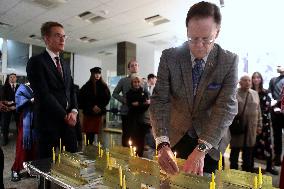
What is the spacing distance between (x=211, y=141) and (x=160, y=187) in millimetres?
317

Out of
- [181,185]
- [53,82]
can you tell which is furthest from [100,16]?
[181,185]

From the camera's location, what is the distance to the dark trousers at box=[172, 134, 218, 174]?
1489 millimetres

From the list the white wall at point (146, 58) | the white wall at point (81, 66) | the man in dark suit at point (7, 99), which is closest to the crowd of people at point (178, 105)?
the man in dark suit at point (7, 99)

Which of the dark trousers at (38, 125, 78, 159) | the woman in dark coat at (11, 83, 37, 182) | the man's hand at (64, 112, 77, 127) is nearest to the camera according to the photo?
the dark trousers at (38, 125, 78, 159)

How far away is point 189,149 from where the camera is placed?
1530mm

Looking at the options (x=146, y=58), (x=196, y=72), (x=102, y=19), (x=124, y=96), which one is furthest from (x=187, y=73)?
(x=146, y=58)

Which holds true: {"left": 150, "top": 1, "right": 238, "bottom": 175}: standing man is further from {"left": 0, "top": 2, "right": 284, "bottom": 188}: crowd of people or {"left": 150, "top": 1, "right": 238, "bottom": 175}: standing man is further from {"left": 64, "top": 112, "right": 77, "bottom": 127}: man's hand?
{"left": 64, "top": 112, "right": 77, "bottom": 127}: man's hand

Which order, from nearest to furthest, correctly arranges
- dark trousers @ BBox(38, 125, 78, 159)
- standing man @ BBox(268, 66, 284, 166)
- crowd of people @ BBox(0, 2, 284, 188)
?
crowd of people @ BBox(0, 2, 284, 188) → dark trousers @ BBox(38, 125, 78, 159) → standing man @ BBox(268, 66, 284, 166)

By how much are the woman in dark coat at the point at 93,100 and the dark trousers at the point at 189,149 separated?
3.54 m

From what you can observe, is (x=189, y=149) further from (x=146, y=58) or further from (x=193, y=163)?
(x=146, y=58)

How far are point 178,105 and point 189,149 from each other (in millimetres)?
256

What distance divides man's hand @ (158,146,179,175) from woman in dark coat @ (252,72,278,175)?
3.55 meters

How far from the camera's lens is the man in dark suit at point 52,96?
2251 mm

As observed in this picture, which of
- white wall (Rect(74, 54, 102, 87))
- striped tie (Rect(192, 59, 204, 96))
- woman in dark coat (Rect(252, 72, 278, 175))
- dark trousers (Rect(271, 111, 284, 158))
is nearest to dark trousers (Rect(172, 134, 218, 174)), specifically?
striped tie (Rect(192, 59, 204, 96))
